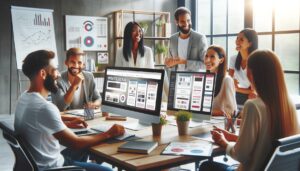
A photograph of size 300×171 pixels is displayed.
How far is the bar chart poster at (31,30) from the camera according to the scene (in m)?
5.65

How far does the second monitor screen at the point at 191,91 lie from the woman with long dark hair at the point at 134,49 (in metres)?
1.38

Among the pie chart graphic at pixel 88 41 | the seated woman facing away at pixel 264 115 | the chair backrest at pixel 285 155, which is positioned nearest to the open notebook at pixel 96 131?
the seated woman facing away at pixel 264 115

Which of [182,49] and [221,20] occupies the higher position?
[221,20]

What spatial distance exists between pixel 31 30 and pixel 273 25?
3.69m

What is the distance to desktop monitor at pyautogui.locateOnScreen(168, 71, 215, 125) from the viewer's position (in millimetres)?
2357

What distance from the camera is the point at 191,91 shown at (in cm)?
244

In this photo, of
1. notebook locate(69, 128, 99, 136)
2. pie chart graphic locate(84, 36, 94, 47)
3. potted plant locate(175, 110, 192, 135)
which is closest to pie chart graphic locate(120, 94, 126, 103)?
notebook locate(69, 128, 99, 136)

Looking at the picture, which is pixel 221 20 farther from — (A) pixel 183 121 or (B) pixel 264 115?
(B) pixel 264 115

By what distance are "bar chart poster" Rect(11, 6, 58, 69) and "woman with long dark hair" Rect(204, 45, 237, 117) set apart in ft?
12.2

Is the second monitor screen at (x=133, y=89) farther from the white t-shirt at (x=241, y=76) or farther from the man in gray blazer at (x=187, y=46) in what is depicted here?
the white t-shirt at (x=241, y=76)

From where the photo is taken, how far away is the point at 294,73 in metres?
5.21

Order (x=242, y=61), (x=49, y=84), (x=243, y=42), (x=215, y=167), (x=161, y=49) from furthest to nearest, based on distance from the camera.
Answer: (x=161, y=49) → (x=242, y=61) → (x=243, y=42) → (x=215, y=167) → (x=49, y=84)

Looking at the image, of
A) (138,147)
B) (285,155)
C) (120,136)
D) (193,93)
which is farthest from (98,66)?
(285,155)

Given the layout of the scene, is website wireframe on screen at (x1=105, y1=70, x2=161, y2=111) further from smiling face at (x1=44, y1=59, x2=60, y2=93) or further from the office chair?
the office chair
